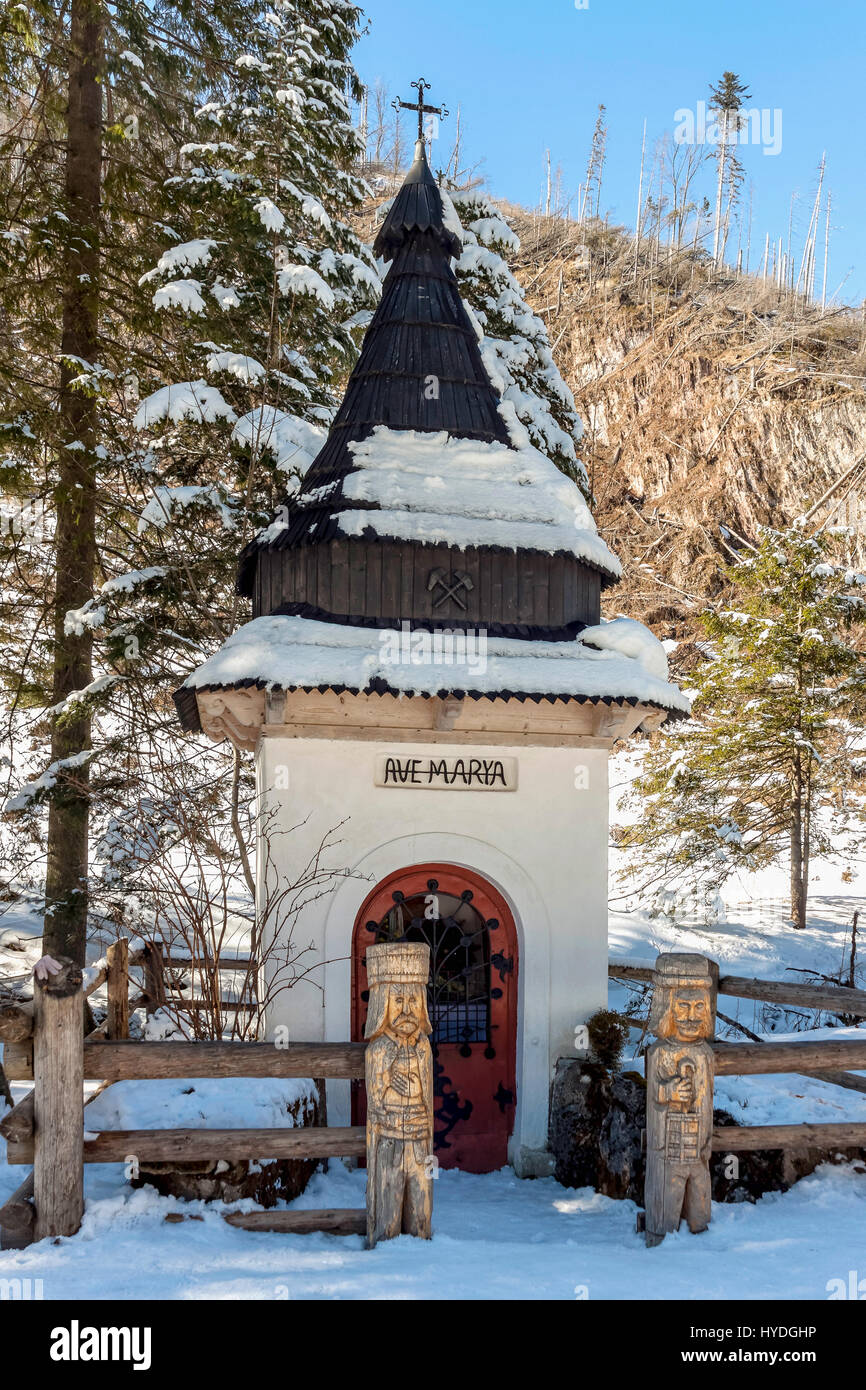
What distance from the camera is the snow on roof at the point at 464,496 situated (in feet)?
26.5

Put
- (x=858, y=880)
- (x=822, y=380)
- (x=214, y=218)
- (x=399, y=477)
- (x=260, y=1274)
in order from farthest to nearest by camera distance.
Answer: (x=822, y=380) → (x=858, y=880) → (x=214, y=218) → (x=399, y=477) → (x=260, y=1274)

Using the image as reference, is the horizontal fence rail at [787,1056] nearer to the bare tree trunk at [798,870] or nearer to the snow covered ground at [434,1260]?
the snow covered ground at [434,1260]

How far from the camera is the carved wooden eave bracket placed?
761 cm

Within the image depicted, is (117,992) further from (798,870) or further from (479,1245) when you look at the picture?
(798,870)

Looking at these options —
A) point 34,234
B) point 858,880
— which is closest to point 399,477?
point 34,234

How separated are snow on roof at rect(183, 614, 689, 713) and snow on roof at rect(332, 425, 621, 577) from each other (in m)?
0.80

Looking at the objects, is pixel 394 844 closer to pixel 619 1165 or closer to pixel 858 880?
pixel 619 1165

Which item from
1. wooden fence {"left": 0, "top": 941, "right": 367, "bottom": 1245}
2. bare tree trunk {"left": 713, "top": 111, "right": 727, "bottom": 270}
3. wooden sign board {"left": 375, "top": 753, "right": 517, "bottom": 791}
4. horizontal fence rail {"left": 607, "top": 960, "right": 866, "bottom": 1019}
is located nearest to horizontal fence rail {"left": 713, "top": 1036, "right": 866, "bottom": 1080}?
horizontal fence rail {"left": 607, "top": 960, "right": 866, "bottom": 1019}

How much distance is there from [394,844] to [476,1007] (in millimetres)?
1415

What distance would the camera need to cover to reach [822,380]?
29062 millimetres

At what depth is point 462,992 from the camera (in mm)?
7957

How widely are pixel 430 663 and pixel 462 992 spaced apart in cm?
256

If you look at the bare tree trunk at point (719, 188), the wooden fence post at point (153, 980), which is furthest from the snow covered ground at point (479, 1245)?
the bare tree trunk at point (719, 188)

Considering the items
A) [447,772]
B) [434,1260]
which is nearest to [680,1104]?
[434,1260]
